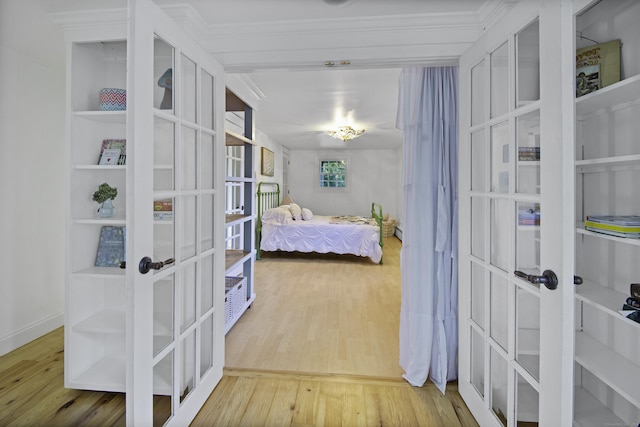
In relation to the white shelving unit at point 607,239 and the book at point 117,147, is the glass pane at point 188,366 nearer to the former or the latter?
the book at point 117,147

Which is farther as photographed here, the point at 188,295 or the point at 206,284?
the point at 206,284

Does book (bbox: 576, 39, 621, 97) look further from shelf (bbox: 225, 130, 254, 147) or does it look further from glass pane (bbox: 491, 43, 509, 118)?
shelf (bbox: 225, 130, 254, 147)

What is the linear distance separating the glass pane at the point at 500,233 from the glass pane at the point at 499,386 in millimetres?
431

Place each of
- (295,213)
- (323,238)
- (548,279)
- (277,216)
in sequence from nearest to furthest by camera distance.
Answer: (548,279) < (323,238) < (277,216) < (295,213)

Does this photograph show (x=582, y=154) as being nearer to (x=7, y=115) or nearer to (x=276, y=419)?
(x=276, y=419)

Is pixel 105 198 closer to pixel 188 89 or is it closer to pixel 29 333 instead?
pixel 188 89

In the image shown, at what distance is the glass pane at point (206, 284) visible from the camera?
5.22 feet

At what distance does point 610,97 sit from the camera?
4.02 feet

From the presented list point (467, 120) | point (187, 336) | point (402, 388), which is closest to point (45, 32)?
point (187, 336)

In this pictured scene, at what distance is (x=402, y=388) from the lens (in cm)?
180

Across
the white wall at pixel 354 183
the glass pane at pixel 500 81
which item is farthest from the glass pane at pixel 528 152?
the white wall at pixel 354 183

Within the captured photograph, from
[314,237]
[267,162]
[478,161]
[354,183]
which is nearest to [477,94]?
[478,161]

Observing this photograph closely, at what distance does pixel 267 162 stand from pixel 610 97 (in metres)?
5.27

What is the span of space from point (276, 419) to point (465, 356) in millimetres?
1095
